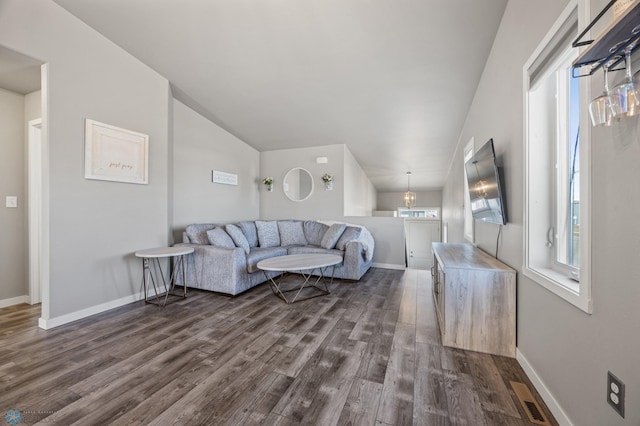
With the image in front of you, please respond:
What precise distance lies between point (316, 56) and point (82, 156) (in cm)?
264

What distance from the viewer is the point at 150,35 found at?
2633 mm

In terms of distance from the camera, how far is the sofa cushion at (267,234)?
4418mm

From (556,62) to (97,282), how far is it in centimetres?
419

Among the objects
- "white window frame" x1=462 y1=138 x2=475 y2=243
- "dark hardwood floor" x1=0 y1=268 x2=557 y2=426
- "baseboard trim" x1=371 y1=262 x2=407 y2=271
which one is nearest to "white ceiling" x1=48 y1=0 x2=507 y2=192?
"white window frame" x1=462 y1=138 x2=475 y2=243

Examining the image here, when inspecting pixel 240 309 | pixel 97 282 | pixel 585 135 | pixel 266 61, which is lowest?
pixel 240 309

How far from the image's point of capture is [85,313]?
2.54 m

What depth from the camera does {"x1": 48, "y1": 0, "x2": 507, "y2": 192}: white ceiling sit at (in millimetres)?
2281

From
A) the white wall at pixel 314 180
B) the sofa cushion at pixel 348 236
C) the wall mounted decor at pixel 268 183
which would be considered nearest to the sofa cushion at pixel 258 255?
the sofa cushion at pixel 348 236

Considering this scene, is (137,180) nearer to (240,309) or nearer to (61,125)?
(61,125)

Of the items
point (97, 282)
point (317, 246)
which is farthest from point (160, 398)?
point (317, 246)

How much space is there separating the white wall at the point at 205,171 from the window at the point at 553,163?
412 centimetres

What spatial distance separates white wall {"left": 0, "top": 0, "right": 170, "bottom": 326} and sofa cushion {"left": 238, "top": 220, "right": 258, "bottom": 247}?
1367 millimetres

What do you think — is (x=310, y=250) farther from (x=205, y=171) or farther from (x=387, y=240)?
(x=205, y=171)

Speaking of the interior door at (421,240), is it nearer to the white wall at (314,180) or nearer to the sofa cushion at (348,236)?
the white wall at (314,180)
